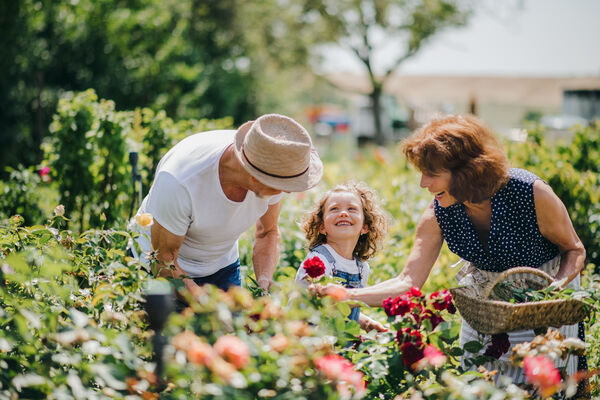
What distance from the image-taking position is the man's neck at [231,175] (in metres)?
2.37

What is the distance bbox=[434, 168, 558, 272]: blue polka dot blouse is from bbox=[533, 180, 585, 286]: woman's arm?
30mm

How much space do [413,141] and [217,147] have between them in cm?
88

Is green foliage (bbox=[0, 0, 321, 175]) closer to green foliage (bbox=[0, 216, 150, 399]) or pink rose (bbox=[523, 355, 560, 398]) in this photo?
green foliage (bbox=[0, 216, 150, 399])

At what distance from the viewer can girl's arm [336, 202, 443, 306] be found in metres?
2.41

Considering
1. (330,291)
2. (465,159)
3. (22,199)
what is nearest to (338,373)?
(330,291)

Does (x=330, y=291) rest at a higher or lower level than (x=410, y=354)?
higher

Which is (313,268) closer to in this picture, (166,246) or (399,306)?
(399,306)

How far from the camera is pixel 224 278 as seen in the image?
112 inches

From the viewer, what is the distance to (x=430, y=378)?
188 centimetres

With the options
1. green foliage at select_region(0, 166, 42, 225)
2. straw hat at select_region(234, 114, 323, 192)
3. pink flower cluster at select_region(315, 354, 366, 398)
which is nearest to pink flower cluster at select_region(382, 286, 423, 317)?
pink flower cluster at select_region(315, 354, 366, 398)

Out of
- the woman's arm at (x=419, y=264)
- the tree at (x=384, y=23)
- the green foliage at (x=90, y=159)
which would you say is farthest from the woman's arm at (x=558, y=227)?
the tree at (x=384, y=23)

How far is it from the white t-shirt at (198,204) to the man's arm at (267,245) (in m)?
0.16

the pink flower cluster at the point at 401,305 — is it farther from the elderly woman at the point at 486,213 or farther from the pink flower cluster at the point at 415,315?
the elderly woman at the point at 486,213

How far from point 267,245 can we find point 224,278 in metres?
0.28
